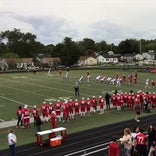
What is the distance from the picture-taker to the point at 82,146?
18000 millimetres

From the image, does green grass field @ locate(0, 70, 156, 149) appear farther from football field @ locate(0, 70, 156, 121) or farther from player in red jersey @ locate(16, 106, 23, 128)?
player in red jersey @ locate(16, 106, 23, 128)

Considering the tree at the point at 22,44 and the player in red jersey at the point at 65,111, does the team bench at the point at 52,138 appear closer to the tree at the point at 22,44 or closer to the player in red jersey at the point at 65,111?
the player in red jersey at the point at 65,111

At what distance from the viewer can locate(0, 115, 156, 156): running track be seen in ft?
55.7

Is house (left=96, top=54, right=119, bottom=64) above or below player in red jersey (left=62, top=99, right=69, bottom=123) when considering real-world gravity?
above

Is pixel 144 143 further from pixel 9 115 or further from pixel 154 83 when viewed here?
pixel 154 83

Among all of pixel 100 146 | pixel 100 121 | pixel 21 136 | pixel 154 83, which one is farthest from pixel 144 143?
pixel 154 83

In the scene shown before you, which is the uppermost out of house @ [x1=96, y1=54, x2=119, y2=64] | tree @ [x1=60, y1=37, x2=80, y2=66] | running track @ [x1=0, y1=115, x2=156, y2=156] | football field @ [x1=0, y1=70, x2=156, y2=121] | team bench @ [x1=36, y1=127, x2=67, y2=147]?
tree @ [x1=60, y1=37, x2=80, y2=66]

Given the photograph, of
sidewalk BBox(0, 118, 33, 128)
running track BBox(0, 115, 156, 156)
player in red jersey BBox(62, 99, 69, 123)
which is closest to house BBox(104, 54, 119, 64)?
player in red jersey BBox(62, 99, 69, 123)

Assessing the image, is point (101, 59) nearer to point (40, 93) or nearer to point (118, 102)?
point (40, 93)

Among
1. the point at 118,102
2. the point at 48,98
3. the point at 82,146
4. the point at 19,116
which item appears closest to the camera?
the point at 82,146

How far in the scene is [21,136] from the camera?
66.5ft

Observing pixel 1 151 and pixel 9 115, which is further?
pixel 9 115

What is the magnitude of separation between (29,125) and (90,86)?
1823 centimetres

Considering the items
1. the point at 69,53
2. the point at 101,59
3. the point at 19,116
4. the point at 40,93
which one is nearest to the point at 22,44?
the point at 101,59
